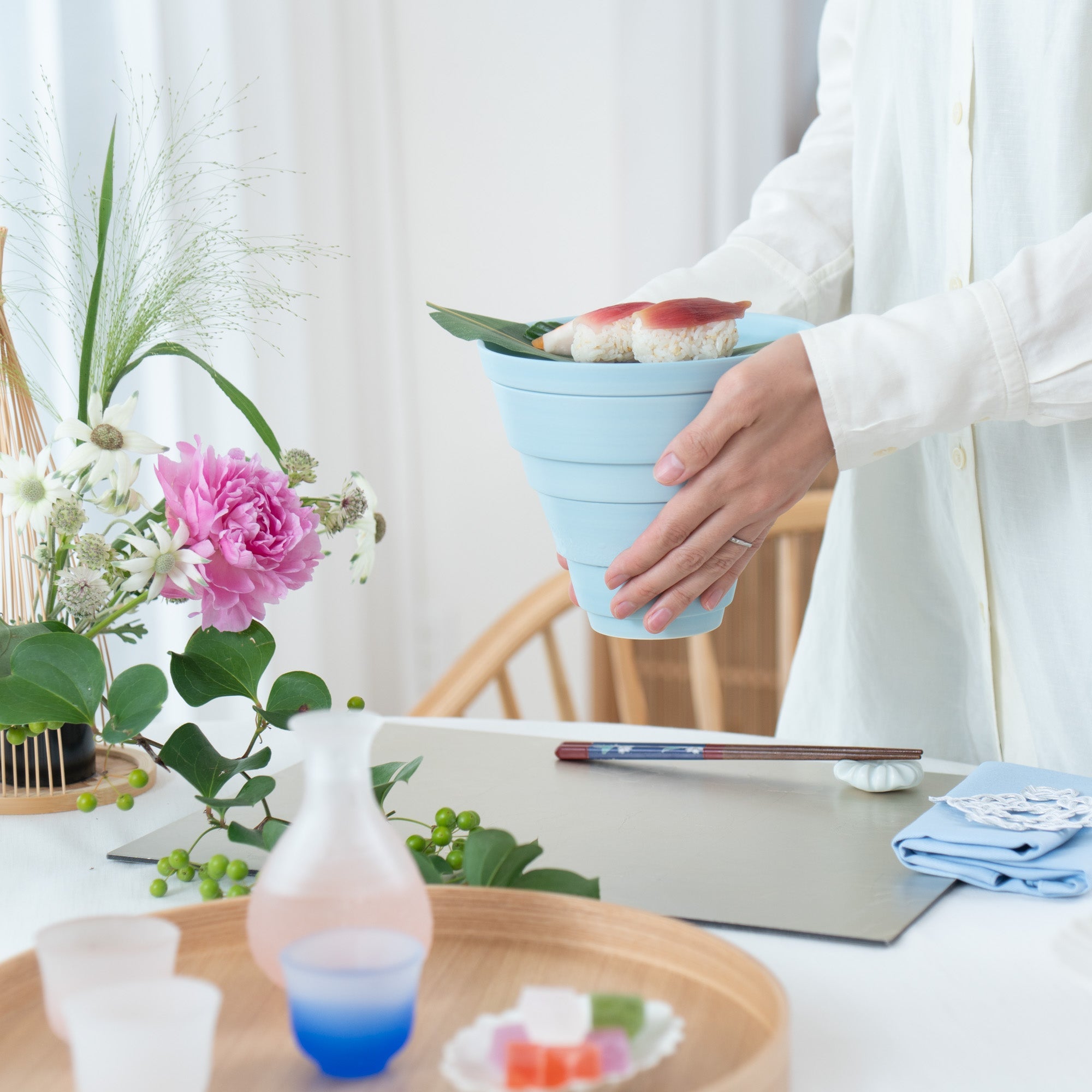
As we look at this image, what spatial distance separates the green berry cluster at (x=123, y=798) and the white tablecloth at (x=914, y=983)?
0.09 feet

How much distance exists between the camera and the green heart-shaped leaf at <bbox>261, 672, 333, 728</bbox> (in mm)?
742

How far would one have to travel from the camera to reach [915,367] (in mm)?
780

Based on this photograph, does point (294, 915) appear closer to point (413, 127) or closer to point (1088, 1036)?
point (1088, 1036)

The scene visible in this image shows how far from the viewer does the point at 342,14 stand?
6.95 ft

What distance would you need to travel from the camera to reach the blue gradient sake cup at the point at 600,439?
0.69 metres

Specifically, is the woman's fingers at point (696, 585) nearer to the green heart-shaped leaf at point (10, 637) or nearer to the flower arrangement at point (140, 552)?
the flower arrangement at point (140, 552)

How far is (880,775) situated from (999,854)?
142 mm

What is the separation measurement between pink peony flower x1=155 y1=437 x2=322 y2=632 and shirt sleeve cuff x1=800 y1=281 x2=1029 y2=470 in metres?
0.34

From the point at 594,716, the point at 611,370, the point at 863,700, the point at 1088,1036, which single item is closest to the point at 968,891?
the point at 1088,1036

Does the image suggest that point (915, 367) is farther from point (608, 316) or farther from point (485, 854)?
point (485, 854)

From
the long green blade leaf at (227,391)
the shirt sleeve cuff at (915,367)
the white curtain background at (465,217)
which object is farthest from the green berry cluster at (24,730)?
the white curtain background at (465,217)

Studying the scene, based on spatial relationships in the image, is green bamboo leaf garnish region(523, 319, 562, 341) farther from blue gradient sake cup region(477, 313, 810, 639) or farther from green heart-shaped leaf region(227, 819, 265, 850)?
green heart-shaped leaf region(227, 819, 265, 850)

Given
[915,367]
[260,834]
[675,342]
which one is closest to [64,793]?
[260,834]

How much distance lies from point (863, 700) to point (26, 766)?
706 millimetres
